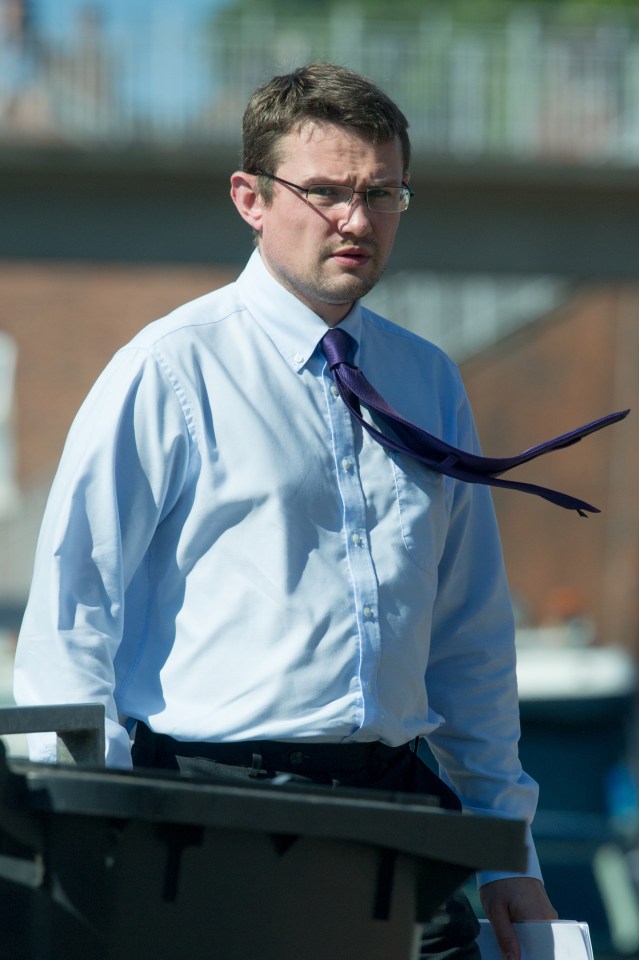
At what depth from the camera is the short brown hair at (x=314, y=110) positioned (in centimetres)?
228

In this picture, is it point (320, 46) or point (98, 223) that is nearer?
point (98, 223)

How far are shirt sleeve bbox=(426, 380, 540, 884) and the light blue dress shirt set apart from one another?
141 millimetres

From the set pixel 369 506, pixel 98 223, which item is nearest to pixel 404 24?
pixel 98 223

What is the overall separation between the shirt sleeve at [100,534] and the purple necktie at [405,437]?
30cm

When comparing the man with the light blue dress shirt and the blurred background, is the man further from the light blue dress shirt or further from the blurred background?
the blurred background

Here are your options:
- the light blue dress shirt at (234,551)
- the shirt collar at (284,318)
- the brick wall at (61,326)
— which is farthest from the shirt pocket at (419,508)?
the brick wall at (61,326)

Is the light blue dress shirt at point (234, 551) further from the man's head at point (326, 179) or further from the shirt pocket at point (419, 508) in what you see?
the man's head at point (326, 179)

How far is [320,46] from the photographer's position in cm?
1328

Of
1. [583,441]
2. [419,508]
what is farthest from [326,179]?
[583,441]

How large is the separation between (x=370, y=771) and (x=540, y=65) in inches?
489

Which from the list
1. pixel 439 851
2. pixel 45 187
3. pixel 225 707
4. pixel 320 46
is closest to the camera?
pixel 439 851

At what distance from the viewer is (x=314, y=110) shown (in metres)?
2.28

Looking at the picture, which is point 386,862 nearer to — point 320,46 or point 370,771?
point 370,771

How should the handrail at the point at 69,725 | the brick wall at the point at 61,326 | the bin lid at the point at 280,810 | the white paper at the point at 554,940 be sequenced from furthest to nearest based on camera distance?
the brick wall at the point at 61,326, the white paper at the point at 554,940, the handrail at the point at 69,725, the bin lid at the point at 280,810
